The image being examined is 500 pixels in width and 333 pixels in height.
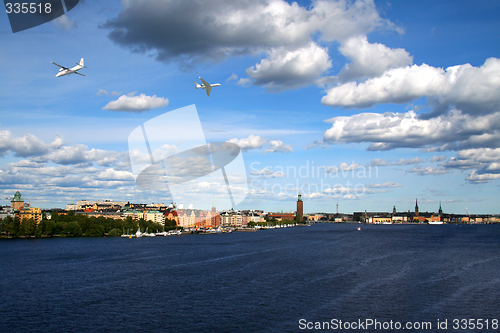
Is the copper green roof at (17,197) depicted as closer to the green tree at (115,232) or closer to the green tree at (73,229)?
the green tree at (73,229)

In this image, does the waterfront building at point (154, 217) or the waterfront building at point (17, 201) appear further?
the waterfront building at point (154, 217)

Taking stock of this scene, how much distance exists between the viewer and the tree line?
84938 millimetres

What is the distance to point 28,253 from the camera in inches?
2109

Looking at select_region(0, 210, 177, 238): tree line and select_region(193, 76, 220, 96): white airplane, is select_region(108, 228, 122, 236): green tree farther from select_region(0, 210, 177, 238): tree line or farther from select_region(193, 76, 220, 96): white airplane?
select_region(193, 76, 220, 96): white airplane

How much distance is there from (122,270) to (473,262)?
38.8 m

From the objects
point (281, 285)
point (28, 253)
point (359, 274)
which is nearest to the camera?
point (281, 285)

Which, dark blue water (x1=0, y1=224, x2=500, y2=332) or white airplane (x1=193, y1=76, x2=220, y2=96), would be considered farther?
white airplane (x1=193, y1=76, x2=220, y2=96)

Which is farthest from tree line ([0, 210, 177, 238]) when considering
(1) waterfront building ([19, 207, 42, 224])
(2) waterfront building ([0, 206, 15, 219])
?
(2) waterfront building ([0, 206, 15, 219])

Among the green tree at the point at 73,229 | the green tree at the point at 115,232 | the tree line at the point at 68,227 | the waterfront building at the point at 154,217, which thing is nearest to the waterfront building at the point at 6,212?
the tree line at the point at 68,227

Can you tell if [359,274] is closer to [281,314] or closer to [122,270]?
[281,314]

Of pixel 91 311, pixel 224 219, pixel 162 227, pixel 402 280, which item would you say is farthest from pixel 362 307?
pixel 224 219

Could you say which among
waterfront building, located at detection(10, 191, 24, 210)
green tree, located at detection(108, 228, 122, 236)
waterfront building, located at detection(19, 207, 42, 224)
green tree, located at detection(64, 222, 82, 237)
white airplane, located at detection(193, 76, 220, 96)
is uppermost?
white airplane, located at detection(193, 76, 220, 96)

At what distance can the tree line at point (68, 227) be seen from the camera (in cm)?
8494

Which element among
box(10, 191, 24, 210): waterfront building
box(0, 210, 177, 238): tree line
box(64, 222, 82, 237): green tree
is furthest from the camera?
box(10, 191, 24, 210): waterfront building
